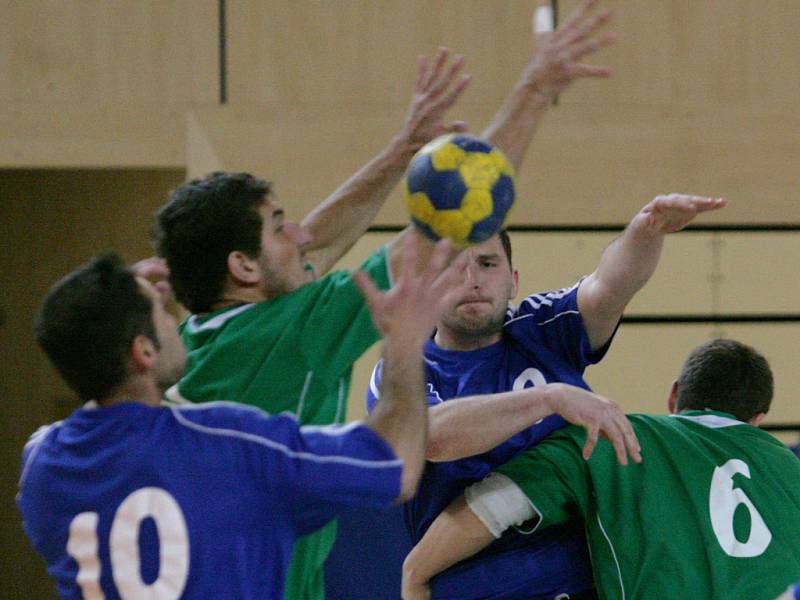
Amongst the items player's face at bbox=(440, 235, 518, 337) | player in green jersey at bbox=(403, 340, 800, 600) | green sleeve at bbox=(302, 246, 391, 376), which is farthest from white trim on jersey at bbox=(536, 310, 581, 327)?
green sleeve at bbox=(302, 246, 391, 376)

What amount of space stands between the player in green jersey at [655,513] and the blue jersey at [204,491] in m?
1.11

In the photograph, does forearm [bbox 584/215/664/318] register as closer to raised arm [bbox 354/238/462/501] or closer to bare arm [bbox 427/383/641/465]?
bare arm [bbox 427/383/641/465]

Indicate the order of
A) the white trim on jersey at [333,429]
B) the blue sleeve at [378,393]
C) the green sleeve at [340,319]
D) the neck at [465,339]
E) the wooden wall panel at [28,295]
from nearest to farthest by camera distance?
the white trim on jersey at [333,429] < the green sleeve at [340,319] < the blue sleeve at [378,393] < the neck at [465,339] < the wooden wall panel at [28,295]

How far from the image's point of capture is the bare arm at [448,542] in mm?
3344

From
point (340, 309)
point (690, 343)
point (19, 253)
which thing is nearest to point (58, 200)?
point (19, 253)

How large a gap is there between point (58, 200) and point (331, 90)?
99.4 inches

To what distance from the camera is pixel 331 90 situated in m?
6.72

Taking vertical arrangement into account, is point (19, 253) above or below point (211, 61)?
below

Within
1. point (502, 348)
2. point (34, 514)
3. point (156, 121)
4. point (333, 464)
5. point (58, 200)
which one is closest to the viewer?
point (333, 464)

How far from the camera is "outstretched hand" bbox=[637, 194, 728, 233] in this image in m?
3.18

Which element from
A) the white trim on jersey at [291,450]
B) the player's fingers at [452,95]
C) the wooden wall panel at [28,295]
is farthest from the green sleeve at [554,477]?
the wooden wall panel at [28,295]

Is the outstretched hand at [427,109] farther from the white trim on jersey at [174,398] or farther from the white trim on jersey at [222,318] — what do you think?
the white trim on jersey at [174,398]

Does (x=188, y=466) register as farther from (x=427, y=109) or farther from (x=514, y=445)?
(x=514, y=445)

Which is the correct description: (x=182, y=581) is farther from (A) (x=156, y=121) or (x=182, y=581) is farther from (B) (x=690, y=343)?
(B) (x=690, y=343)
